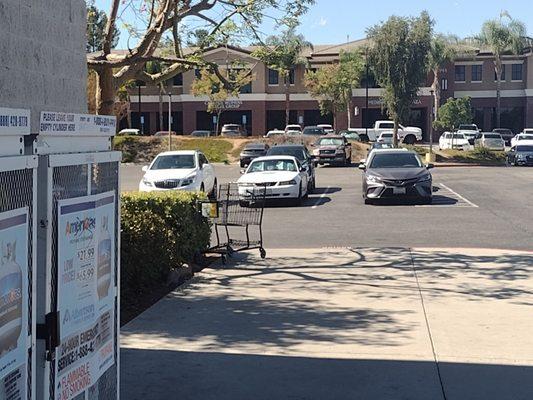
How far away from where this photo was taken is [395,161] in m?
21.6

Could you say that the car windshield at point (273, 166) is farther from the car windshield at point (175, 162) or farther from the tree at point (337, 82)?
the tree at point (337, 82)

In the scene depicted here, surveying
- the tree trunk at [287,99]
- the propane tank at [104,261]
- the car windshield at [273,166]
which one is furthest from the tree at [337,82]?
the propane tank at [104,261]

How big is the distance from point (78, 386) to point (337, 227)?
12673mm

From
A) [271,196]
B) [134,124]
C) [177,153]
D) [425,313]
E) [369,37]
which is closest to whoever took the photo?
[425,313]

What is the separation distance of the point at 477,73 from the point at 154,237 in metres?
65.7

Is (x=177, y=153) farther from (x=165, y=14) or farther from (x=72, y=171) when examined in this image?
(x=72, y=171)

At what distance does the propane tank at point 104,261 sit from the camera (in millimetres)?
4004

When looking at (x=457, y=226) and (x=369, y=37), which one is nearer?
(x=457, y=226)

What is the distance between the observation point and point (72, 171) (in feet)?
12.2

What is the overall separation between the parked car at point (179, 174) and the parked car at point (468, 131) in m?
36.8

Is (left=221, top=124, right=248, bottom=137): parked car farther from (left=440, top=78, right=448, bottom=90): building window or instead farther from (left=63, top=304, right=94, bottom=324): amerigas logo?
(left=63, top=304, right=94, bottom=324): amerigas logo

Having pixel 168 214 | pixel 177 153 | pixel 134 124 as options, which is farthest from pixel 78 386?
pixel 134 124

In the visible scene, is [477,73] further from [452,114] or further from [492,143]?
[492,143]

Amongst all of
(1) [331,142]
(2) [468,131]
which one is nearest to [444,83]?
(2) [468,131]
